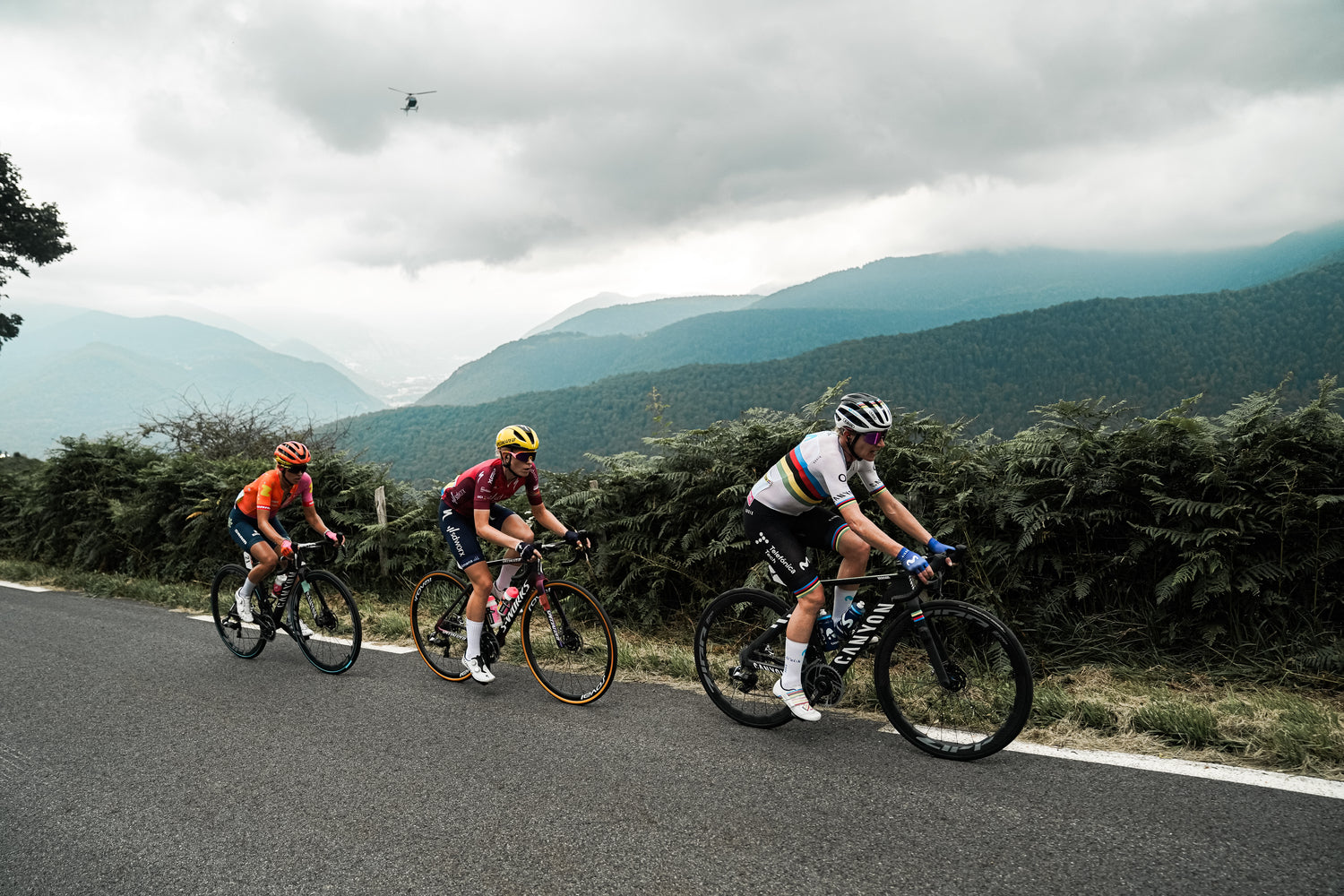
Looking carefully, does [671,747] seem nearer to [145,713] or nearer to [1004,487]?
[1004,487]

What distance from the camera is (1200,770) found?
344cm

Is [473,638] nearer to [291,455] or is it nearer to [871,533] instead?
[291,455]

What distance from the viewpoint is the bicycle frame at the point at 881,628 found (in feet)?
13.0

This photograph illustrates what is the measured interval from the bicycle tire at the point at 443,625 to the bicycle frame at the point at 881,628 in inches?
93.3

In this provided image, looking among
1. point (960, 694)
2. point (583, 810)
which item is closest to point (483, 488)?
point (583, 810)

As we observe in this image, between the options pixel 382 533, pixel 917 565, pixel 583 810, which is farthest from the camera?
pixel 382 533

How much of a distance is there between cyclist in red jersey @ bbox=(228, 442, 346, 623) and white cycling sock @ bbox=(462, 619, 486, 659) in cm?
163

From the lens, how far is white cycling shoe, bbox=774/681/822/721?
13.8ft

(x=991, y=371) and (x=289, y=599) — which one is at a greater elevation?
(x=991, y=371)

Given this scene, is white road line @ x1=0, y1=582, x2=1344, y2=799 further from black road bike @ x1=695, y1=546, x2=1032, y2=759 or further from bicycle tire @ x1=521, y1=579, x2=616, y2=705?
bicycle tire @ x1=521, y1=579, x2=616, y2=705

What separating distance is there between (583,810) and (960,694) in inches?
85.8

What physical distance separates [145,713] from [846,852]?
471 cm

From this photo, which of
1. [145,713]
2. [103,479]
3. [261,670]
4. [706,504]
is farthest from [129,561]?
[706,504]

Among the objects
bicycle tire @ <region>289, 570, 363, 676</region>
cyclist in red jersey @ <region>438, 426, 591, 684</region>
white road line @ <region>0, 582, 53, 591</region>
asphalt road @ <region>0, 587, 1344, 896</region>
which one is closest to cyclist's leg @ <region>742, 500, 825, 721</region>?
asphalt road @ <region>0, 587, 1344, 896</region>
